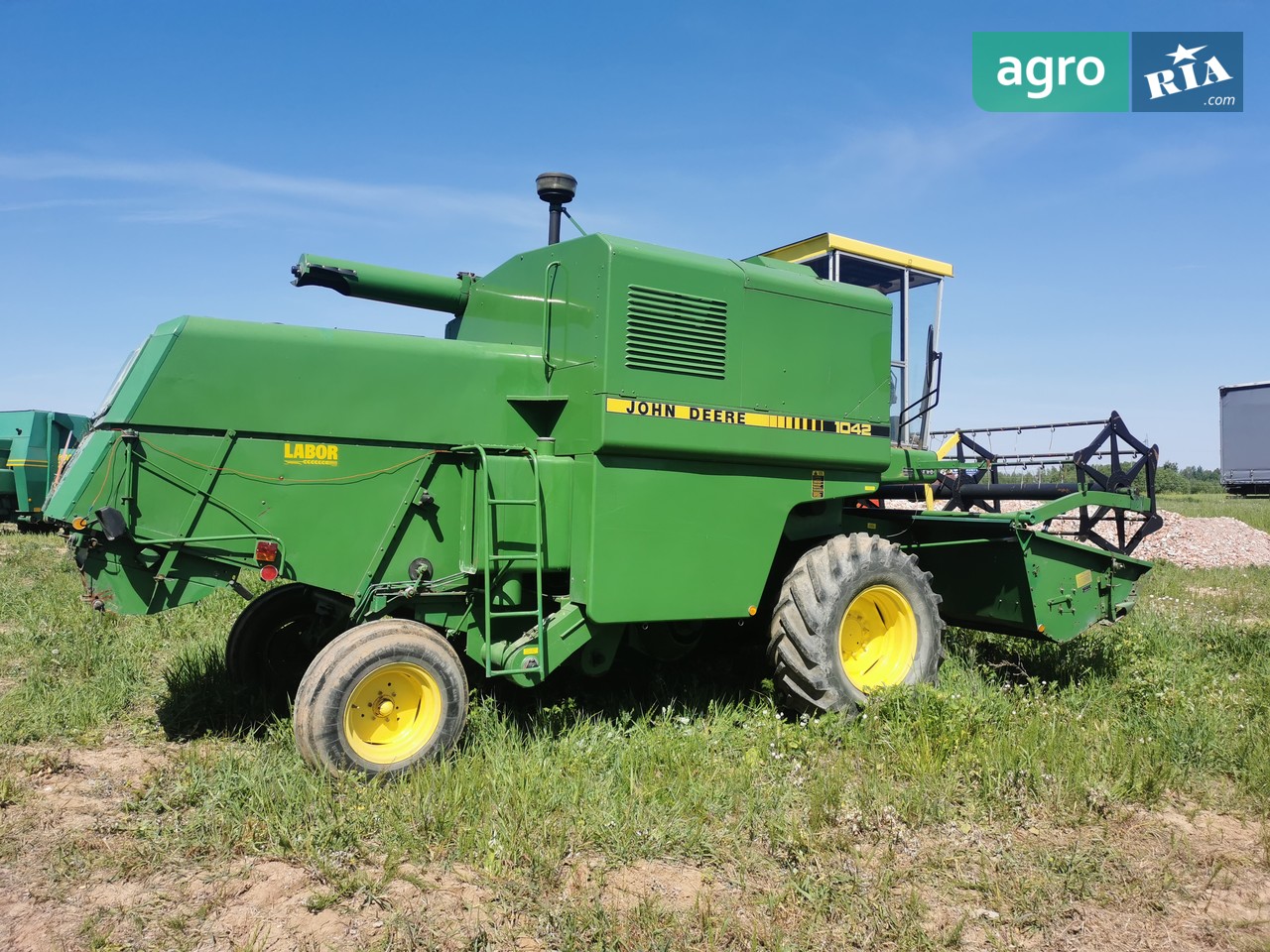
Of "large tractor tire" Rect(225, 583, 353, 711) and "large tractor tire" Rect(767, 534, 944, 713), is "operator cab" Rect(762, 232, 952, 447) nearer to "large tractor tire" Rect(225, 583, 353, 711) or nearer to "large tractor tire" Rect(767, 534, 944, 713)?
"large tractor tire" Rect(767, 534, 944, 713)

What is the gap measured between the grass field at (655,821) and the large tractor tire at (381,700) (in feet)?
0.53

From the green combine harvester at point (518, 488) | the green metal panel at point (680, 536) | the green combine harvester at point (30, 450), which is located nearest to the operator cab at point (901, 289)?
the green combine harvester at point (518, 488)

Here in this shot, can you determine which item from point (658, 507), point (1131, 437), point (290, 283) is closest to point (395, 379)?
point (290, 283)

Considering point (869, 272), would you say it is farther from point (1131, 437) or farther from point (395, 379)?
point (395, 379)

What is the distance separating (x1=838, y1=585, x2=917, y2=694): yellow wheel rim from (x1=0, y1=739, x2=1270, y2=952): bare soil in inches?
70.9

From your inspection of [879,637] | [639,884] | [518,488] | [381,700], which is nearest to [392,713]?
[381,700]

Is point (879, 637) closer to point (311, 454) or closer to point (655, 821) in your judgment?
point (655, 821)

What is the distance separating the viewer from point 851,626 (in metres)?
6.31

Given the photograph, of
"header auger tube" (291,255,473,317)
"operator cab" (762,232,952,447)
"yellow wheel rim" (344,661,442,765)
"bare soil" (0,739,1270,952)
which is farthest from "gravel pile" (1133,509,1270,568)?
"yellow wheel rim" (344,661,442,765)

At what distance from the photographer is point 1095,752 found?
5.29 m

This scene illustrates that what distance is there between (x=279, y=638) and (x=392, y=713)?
5.54ft

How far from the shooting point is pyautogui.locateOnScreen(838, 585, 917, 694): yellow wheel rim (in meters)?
6.25

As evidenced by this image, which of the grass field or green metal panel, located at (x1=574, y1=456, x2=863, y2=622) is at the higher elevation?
green metal panel, located at (x1=574, y1=456, x2=863, y2=622)

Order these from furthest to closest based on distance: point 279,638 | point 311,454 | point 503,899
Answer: point 279,638 → point 311,454 → point 503,899
